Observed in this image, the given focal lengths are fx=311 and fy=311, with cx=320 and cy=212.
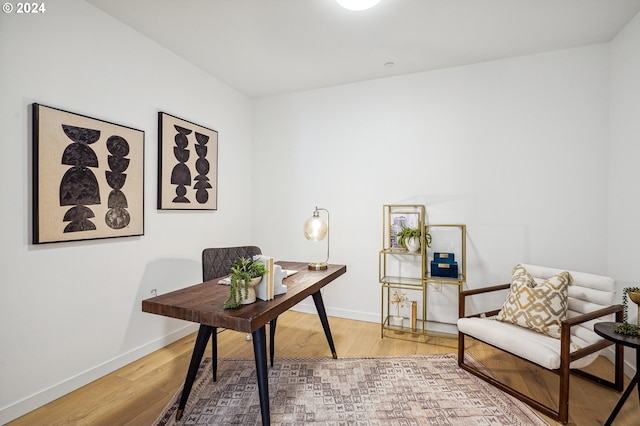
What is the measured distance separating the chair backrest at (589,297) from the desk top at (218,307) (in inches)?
74.8

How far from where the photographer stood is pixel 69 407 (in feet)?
6.43

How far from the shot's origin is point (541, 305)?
2176 mm

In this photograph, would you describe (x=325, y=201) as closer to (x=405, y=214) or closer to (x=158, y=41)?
(x=405, y=214)

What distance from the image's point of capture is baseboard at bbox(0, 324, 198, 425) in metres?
1.84

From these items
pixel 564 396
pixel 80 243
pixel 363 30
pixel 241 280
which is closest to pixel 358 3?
pixel 363 30

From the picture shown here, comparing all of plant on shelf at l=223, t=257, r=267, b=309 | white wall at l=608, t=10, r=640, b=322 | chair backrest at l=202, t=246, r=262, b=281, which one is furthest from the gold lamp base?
white wall at l=608, t=10, r=640, b=322

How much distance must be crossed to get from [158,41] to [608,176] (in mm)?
4083

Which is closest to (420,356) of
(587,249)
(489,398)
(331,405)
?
(489,398)

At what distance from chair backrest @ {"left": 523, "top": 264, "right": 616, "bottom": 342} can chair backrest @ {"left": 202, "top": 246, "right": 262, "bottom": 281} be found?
8.46 feet

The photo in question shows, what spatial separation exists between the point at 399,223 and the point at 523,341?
158 cm

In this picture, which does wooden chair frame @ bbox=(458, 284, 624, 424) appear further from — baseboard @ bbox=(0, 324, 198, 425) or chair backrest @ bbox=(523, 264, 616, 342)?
baseboard @ bbox=(0, 324, 198, 425)

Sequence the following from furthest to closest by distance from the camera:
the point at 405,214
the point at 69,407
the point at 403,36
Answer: the point at 405,214, the point at 403,36, the point at 69,407

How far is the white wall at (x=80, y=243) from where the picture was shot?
1.85m

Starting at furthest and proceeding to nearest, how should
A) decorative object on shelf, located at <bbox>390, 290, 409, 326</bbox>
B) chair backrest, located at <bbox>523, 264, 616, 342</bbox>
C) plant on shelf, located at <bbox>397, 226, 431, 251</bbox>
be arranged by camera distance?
decorative object on shelf, located at <bbox>390, 290, 409, 326</bbox>
plant on shelf, located at <bbox>397, 226, 431, 251</bbox>
chair backrest, located at <bbox>523, 264, 616, 342</bbox>
